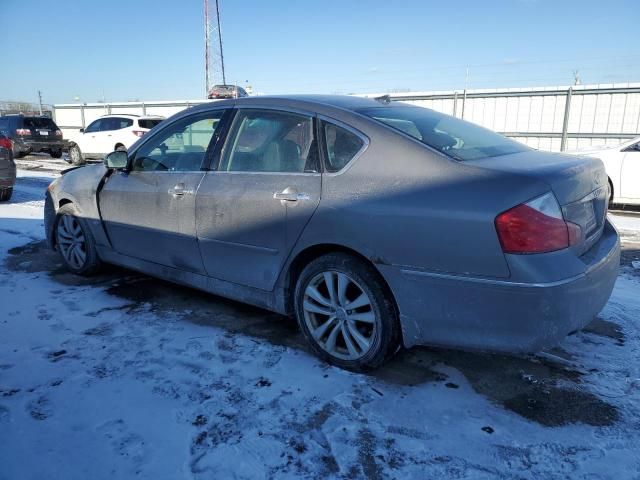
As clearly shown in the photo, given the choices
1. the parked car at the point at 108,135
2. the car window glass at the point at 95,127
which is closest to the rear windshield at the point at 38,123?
the parked car at the point at 108,135

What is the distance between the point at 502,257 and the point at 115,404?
2092 millimetres

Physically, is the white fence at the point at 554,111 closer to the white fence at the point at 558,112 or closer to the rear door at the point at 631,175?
the white fence at the point at 558,112

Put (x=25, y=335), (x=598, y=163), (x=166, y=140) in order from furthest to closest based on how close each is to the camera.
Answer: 1. (x=166, y=140)
2. (x=25, y=335)
3. (x=598, y=163)

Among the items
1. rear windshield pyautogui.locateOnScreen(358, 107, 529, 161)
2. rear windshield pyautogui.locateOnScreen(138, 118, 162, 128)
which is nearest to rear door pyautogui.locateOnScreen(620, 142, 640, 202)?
rear windshield pyautogui.locateOnScreen(358, 107, 529, 161)

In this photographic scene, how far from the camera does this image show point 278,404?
2.60m

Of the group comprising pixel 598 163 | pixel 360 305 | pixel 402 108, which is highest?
pixel 402 108

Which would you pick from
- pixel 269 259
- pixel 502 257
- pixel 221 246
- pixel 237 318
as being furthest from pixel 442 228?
pixel 237 318

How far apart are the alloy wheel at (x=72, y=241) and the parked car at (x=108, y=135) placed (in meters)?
10.3

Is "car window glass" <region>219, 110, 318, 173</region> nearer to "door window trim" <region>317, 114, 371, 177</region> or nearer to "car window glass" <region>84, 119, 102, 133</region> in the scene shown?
"door window trim" <region>317, 114, 371, 177</region>

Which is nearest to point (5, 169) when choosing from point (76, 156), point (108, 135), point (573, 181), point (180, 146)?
point (180, 146)

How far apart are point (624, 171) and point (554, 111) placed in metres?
5.08

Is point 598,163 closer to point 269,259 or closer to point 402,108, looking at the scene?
point 402,108

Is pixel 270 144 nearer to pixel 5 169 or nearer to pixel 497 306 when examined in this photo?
pixel 497 306

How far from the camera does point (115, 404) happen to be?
2596 millimetres
